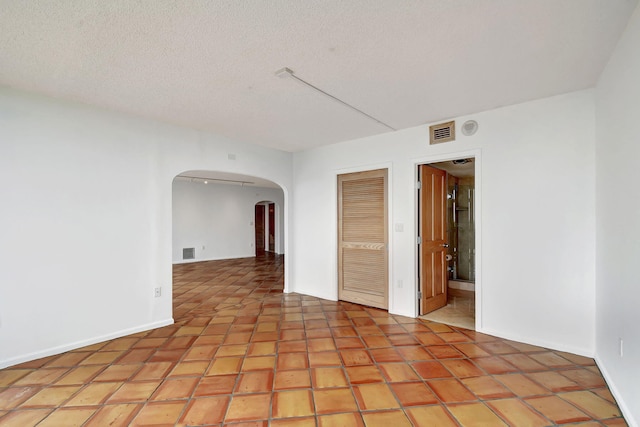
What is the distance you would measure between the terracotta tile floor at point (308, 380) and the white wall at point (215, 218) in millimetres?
5377

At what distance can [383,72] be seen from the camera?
91.7 inches

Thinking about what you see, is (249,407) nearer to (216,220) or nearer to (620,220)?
(620,220)

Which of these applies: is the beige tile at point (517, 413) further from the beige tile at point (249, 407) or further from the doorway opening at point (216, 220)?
the doorway opening at point (216, 220)

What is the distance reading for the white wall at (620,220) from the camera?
5.53 feet

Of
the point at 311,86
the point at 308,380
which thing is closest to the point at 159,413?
the point at 308,380

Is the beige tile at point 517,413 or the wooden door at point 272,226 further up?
the wooden door at point 272,226

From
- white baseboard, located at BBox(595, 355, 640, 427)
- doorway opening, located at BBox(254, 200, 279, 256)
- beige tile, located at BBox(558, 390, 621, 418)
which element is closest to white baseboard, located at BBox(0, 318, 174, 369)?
beige tile, located at BBox(558, 390, 621, 418)

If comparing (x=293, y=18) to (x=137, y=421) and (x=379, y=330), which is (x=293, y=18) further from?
(x=379, y=330)

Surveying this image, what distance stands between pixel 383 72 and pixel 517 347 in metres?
2.88

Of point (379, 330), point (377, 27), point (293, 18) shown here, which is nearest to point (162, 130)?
point (293, 18)

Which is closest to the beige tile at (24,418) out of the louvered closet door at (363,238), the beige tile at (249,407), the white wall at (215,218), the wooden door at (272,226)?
the beige tile at (249,407)

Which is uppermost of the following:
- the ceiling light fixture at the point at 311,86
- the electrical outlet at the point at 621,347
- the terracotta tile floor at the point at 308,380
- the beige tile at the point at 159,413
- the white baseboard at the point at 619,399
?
the ceiling light fixture at the point at 311,86

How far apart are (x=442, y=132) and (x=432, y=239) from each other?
145 cm

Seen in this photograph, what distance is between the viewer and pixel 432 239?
400cm
